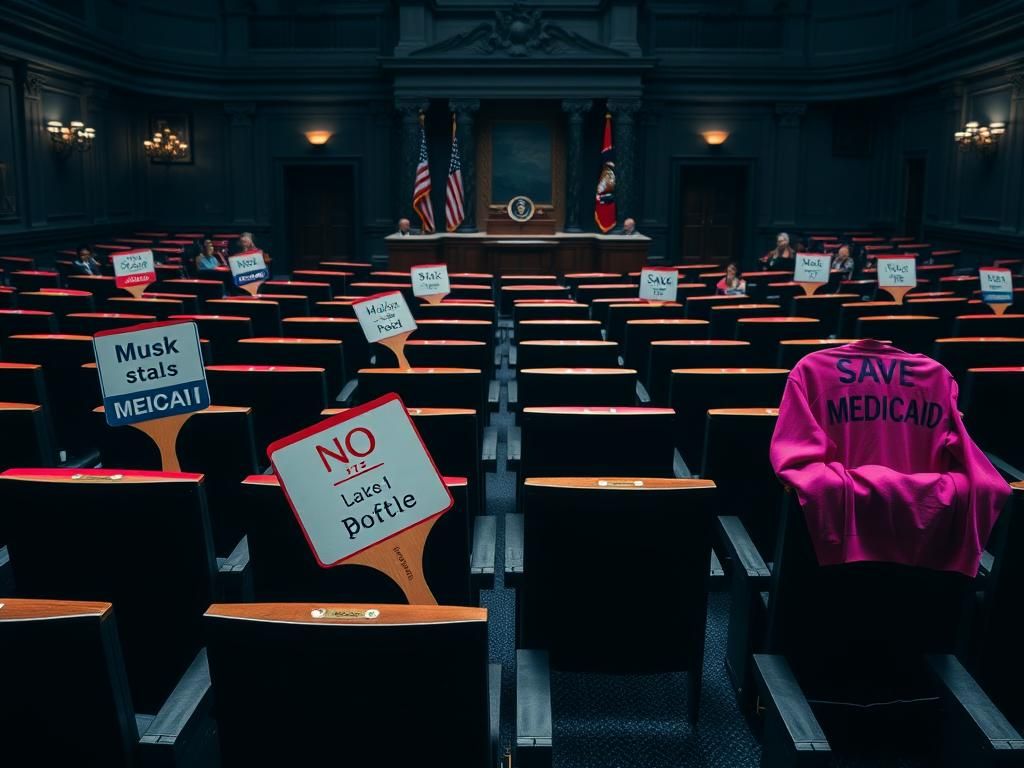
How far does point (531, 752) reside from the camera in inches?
71.4

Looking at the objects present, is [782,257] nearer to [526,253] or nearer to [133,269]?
[526,253]

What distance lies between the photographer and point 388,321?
187 inches

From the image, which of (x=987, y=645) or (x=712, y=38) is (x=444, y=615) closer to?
(x=987, y=645)

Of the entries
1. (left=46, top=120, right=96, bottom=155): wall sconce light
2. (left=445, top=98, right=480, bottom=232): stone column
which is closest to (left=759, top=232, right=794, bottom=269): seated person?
(left=445, top=98, right=480, bottom=232): stone column

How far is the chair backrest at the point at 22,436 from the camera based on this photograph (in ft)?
9.54

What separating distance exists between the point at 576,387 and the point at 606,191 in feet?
38.6

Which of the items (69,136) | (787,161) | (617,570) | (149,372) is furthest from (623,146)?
(617,570)

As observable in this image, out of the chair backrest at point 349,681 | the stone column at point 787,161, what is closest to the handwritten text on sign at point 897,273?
the chair backrest at point 349,681

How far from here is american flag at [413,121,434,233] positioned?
14688mm

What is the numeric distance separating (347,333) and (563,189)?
11.4 m

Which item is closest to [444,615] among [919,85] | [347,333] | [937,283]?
[347,333]

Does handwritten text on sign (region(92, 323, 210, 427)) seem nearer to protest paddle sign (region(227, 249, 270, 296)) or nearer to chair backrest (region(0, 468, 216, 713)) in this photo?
chair backrest (region(0, 468, 216, 713))

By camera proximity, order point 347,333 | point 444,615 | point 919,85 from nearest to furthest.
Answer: point 444,615, point 347,333, point 919,85

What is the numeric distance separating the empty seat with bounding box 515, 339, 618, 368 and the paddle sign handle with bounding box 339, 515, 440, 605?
2.58 m
